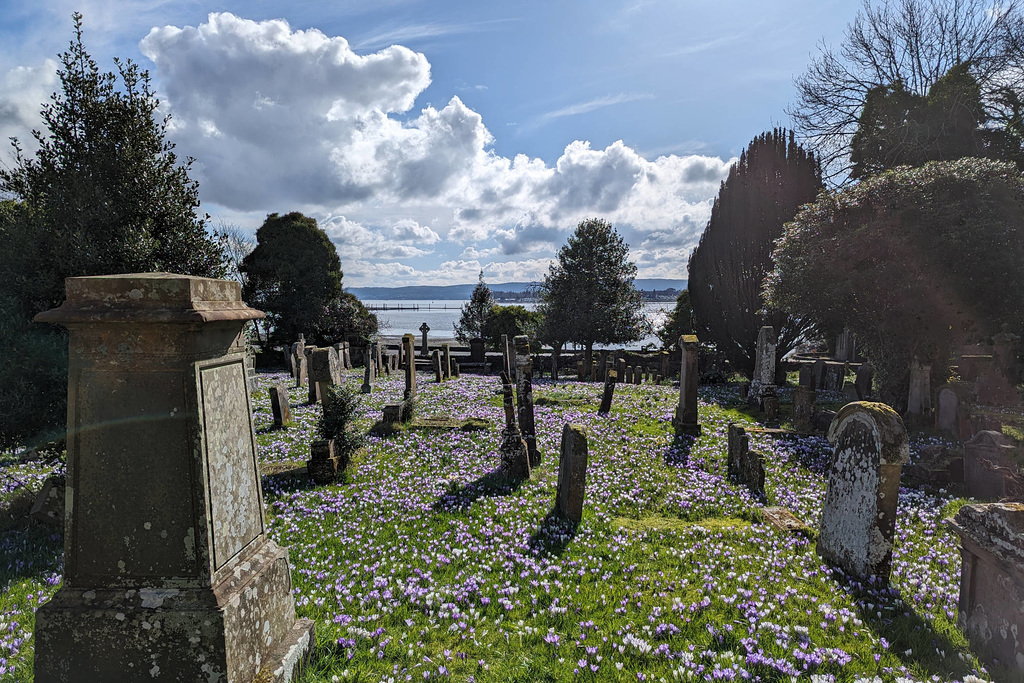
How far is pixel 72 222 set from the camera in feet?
22.1

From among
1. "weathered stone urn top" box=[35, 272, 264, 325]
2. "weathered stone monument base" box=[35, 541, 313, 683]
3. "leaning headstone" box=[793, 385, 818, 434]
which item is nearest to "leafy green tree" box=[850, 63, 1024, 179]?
"leaning headstone" box=[793, 385, 818, 434]

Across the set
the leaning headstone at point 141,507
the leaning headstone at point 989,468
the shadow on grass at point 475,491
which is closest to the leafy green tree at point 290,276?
the shadow on grass at point 475,491

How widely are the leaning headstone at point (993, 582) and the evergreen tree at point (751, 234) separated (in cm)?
1956

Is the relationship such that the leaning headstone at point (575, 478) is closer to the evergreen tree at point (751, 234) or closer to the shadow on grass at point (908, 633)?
the shadow on grass at point (908, 633)

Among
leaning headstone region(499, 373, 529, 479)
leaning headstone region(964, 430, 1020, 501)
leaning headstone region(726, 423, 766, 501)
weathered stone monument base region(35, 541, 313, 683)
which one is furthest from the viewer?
leaning headstone region(499, 373, 529, 479)

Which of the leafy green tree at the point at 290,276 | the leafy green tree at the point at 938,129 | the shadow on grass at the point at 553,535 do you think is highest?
the leafy green tree at the point at 938,129

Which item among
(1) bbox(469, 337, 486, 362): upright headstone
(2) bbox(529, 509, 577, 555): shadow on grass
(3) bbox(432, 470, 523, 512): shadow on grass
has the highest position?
(1) bbox(469, 337, 486, 362): upright headstone

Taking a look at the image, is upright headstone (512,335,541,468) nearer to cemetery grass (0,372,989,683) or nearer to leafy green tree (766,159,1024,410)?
cemetery grass (0,372,989,683)

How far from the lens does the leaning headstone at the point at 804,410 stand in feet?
39.9

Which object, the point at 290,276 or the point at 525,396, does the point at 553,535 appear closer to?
the point at 525,396

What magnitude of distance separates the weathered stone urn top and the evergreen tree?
23.3m

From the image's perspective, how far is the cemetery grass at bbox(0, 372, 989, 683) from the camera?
11.5ft

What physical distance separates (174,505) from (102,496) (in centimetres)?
40

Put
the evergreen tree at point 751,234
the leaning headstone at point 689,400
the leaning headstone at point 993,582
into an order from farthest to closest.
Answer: the evergreen tree at point 751,234
the leaning headstone at point 689,400
the leaning headstone at point 993,582
